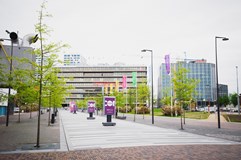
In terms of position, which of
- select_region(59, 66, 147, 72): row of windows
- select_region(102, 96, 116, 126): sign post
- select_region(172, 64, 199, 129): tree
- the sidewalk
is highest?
select_region(59, 66, 147, 72): row of windows

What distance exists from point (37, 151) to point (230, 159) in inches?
315

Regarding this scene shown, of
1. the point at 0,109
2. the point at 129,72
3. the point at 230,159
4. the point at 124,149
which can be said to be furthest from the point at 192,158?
the point at 129,72

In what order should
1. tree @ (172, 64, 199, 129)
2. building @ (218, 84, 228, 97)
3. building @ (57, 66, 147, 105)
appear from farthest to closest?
1. building @ (218, 84, 228, 97)
2. building @ (57, 66, 147, 105)
3. tree @ (172, 64, 199, 129)

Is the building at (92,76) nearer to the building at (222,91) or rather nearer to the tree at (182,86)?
the building at (222,91)

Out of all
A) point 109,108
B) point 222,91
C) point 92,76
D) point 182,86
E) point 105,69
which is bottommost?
point 109,108

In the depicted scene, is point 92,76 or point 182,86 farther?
point 92,76

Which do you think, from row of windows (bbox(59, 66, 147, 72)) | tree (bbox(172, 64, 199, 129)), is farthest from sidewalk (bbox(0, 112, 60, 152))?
row of windows (bbox(59, 66, 147, 72))

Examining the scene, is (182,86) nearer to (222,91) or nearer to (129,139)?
(129,139)

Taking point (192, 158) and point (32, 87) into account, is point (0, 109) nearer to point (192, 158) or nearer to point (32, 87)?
point (32, 87)

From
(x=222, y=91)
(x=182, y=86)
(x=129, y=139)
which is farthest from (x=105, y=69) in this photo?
(x=129, y=139)

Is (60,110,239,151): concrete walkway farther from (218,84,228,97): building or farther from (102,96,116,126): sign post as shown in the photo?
(218,84,228,97): building

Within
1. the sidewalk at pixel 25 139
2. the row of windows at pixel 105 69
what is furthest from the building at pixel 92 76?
the sidewalk at pixel 25 139

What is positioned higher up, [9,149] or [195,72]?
[195,72]

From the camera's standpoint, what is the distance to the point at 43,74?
12.7 m
